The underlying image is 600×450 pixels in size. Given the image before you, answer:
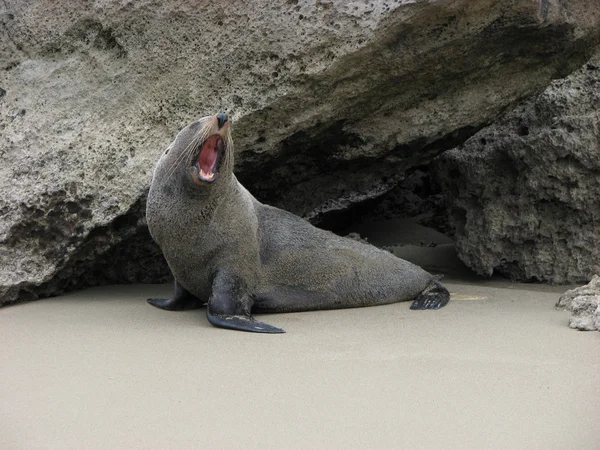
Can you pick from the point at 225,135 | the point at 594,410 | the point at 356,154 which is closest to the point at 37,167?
the point at 225,135

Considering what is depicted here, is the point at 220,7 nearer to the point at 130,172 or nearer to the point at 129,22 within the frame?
the point at 129,22

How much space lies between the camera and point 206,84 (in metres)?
4.91

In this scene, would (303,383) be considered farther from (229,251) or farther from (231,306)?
(229,251)

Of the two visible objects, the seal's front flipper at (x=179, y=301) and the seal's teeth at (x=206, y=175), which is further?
the seal's front flipper at (x=179, y=301)

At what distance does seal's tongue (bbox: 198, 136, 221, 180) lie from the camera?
4.47m

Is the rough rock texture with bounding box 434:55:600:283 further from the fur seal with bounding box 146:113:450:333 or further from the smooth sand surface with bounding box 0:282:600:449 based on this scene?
the smooth sand surface with bounding box 0:282:600:449

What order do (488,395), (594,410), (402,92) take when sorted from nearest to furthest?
1. (594,410)
2. (488,395)
3. (402,92)

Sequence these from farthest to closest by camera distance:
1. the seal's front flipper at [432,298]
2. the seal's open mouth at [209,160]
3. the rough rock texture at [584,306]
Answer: the seal's front flipper at [432,298]
the seal's open mouth at [209,160]
the rough rock texture at [584,306]

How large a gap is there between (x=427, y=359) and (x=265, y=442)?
43.9 inches

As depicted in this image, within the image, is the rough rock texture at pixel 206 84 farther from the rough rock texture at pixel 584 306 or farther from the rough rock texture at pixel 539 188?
the rough rock texture at pixel 584 306

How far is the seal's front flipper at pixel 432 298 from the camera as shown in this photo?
15.2 ft

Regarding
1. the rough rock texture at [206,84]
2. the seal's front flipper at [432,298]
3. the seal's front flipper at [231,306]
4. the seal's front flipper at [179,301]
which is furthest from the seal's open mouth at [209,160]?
the seal's front flipper at [432,298]

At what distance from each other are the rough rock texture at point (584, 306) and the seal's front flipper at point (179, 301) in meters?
2.30

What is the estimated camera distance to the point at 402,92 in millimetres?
5113
